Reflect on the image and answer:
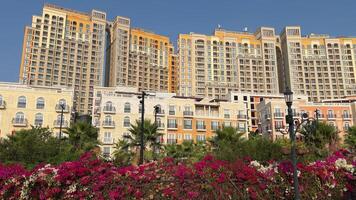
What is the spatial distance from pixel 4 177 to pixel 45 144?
53.8 feet

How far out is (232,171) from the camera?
1197cm

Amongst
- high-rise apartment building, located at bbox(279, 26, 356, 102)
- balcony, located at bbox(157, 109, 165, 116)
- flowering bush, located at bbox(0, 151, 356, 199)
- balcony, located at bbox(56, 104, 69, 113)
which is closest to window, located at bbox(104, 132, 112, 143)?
balcony, located at bbox(56, 104, 69, 113)

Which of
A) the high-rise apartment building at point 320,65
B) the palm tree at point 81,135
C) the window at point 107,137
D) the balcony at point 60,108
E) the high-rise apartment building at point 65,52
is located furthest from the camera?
the high-rise apartment building at point 320,65

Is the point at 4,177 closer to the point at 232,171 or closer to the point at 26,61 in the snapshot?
the point at 232,171

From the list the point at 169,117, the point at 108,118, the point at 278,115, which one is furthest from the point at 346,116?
the point at 108,118

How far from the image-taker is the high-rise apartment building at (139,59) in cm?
12678

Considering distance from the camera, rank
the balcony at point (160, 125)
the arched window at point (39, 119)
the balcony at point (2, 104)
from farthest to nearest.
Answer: the balcony at point (160, 125) → the arched window at point (39, 119) → the balcony at point (2, 104)

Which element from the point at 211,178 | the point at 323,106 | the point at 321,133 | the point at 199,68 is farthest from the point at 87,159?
the point at 199,68

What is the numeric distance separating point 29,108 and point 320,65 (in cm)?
10730

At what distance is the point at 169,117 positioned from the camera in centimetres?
6153

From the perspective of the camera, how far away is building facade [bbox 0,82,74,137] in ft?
180

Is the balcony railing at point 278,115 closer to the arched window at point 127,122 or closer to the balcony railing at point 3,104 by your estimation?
the arched window at point 127,122

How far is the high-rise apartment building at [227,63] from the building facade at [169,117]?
170 ft

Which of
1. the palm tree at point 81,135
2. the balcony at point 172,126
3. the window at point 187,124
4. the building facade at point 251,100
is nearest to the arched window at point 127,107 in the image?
the balcony at point 172,126
